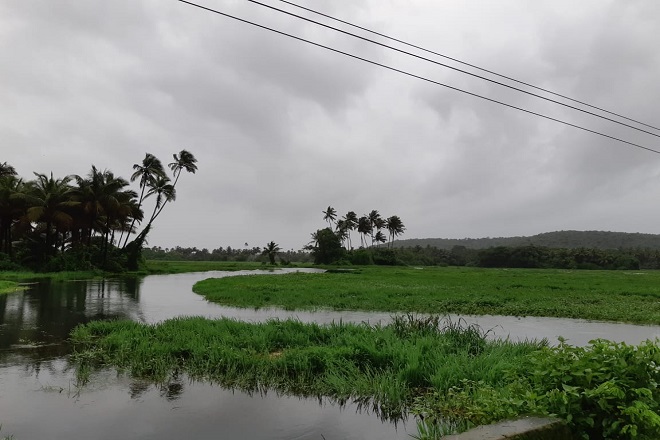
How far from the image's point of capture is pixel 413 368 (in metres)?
6.96

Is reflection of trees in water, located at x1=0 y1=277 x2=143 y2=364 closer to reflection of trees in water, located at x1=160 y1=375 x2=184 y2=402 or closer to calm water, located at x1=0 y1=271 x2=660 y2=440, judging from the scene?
calm water, located at x1=0 y1=271 x2=660 y2=440

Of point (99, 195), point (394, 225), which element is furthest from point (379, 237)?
point (99, 195)

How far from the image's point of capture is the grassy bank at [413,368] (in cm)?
347

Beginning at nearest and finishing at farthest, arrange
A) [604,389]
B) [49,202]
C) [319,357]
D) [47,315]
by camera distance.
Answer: [604,389], [319,357], [47,315], [49,202]

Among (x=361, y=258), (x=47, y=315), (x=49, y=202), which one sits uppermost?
(x=49, y=202)

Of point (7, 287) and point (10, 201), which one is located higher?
point (10, 201)

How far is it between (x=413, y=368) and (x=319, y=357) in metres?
1.86

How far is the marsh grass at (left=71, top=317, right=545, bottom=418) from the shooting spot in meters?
6.71

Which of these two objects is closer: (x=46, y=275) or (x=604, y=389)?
(x=604, y=389)

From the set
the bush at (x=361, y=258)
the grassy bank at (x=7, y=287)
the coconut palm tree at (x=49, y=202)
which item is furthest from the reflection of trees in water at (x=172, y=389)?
the bush at (x=361, y=258)

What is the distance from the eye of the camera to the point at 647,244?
14562 centimetres

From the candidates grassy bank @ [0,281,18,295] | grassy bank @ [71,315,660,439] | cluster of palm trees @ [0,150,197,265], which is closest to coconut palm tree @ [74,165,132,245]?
cluster of palm trees @ [0,150,197,265]

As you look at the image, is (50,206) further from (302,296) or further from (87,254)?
(302,296)

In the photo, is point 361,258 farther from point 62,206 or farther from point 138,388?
point 138,388
